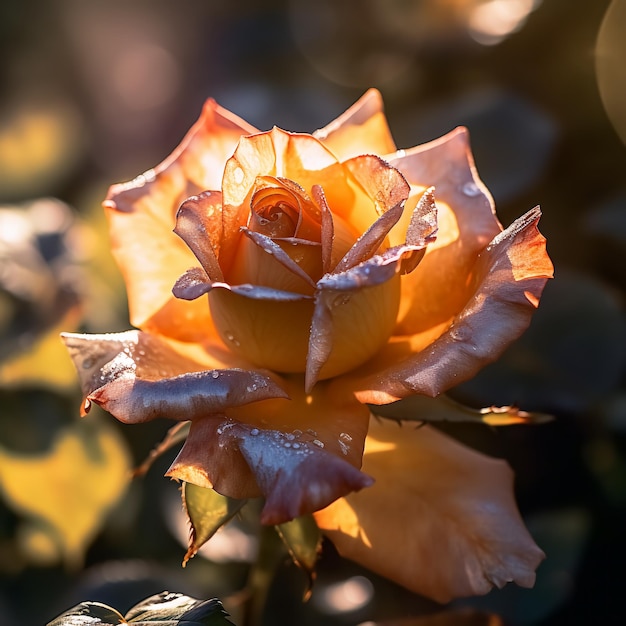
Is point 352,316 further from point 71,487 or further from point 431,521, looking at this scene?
point 71,487

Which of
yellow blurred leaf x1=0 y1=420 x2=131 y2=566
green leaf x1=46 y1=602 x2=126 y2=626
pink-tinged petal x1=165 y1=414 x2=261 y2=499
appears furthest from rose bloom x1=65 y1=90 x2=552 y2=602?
yellow blurred leaf x1=0 y1=420 x2=131 y2=566

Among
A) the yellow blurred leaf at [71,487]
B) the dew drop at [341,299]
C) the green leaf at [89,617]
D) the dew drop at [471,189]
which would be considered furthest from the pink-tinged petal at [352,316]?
Result: the yellow blurred leaf at [71,487]

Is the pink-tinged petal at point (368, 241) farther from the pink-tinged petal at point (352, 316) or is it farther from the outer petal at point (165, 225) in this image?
the outer petal at point (165, 225)

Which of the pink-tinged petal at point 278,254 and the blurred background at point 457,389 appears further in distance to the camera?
the blurred background at point 457,389

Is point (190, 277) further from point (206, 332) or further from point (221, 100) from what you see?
point (221, 100)

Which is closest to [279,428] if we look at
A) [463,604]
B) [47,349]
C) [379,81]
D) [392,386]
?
[392,386]

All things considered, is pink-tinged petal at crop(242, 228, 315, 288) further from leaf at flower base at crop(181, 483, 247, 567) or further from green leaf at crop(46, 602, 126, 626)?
green leaf at crop(46, 602, 126, 626)

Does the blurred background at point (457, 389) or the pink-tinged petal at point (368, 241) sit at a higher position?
the pink-tinged petal at point (368, 241)
